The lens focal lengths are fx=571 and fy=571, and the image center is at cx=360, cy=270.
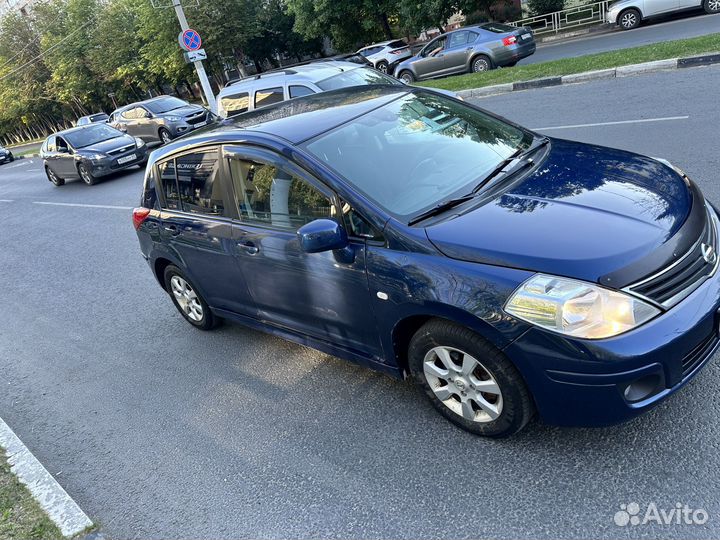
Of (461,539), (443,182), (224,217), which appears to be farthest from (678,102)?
(461,539)

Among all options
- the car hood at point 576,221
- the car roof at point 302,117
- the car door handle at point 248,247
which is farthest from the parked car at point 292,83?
the car hood at point 576,221

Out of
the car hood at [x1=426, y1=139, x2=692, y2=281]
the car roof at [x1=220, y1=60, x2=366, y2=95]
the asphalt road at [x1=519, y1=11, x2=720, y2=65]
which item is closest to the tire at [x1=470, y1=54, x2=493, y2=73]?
the asphalt road at [x1=519, y1=11, x2=720, y2=65]

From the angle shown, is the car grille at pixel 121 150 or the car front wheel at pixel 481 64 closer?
the car grille at pixel 121 150

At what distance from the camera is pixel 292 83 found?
34.7 feet

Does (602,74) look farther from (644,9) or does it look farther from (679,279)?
(644,9)

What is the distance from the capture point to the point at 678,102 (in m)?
8.49

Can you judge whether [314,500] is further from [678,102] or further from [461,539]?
[678,102]

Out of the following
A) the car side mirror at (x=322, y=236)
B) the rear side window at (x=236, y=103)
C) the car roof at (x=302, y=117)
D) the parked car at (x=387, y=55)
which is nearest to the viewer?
the car side mirror at (x=322, y=236)

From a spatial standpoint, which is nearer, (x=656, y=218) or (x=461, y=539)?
(x=461, y=539)

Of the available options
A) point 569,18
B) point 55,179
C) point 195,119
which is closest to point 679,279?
point 195,119

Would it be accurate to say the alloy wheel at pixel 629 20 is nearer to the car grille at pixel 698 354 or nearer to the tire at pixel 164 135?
the tire at pixel 164 135

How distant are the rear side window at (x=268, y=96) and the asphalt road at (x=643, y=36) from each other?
35.1ft

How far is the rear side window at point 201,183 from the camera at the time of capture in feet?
13.7

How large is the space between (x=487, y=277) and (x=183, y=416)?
2545 mm
